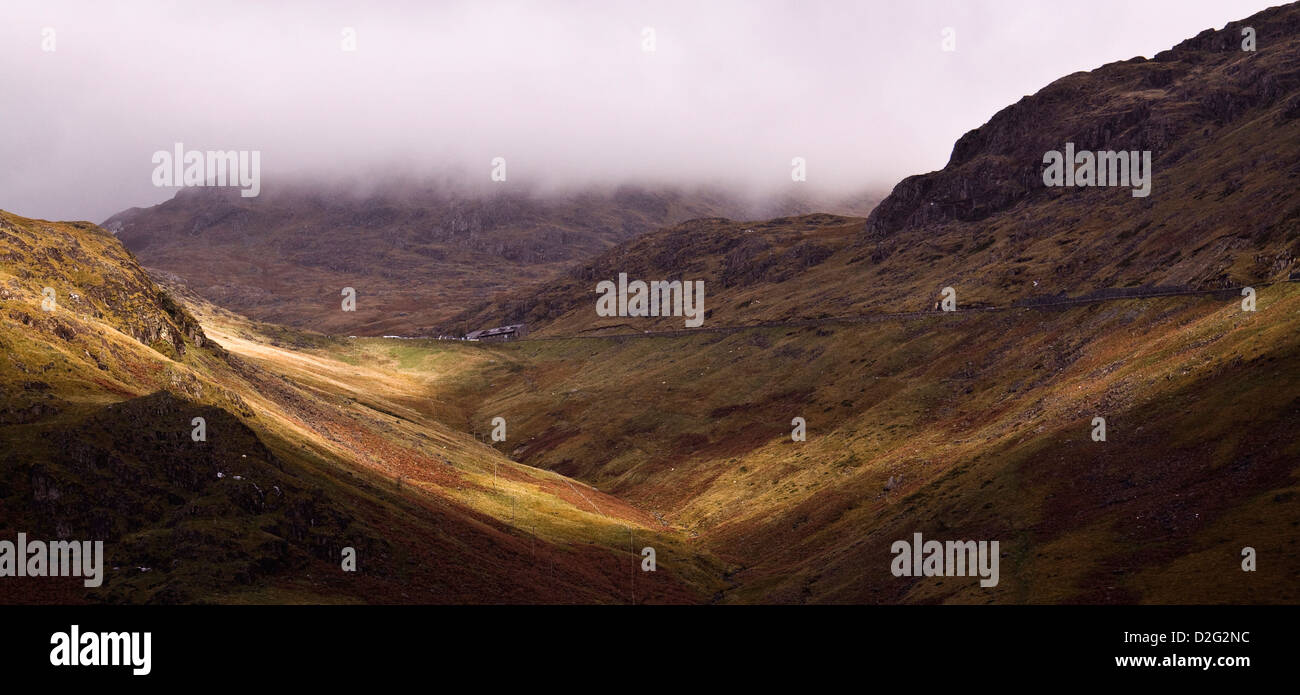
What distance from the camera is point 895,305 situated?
595ft

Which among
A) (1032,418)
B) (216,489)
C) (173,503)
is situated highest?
(1032,418)

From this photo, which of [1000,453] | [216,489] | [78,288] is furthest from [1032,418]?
[78,288]

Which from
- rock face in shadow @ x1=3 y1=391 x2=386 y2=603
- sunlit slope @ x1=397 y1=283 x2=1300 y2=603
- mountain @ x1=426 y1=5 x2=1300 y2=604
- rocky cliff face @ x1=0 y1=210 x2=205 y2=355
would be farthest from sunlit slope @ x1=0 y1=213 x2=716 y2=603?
mountain @ x1=426 y1=5 x2=1300 y2=604

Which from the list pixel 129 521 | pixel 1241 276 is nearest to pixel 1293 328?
pixel 1241 276

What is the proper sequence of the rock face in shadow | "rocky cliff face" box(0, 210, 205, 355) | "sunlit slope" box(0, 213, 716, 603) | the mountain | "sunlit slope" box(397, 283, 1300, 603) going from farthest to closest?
"rocky cliff face" box(0, 210, 205, 355)
the mountain
"sunlit slope" box(397, 283, 1300, 603)
"sunlit slope" box(0, 213, 716, 603)
the rock face in shadow

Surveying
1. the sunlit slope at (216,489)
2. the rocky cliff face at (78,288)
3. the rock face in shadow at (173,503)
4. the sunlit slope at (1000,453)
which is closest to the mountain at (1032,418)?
the sunlit slope at (1000,453)

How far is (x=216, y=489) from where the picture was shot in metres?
58.9

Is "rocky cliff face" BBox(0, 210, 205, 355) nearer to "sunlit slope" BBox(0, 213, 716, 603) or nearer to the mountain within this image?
"sunlit slope" BBox(0, 213, 716, 603)

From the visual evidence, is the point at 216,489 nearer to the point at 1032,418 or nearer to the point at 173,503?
the point at 173,503

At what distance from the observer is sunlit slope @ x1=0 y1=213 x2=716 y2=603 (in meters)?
52.6
